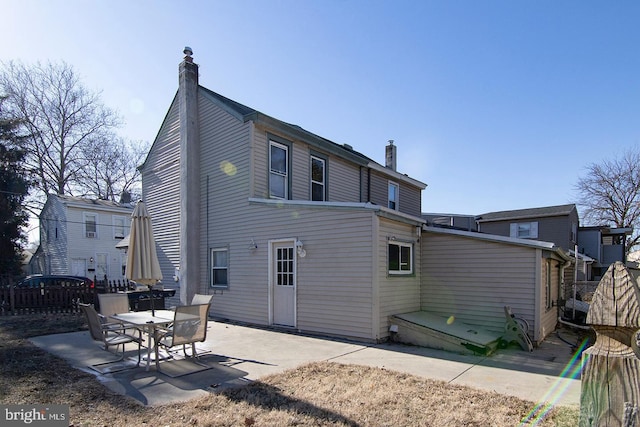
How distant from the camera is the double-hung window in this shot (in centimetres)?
1667

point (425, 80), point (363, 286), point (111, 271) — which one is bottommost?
point (111, 271)

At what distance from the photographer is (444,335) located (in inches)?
305

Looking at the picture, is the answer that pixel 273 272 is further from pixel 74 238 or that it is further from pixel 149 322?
pixel 74 238

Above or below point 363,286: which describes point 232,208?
above

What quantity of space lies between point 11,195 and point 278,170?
22923 mm

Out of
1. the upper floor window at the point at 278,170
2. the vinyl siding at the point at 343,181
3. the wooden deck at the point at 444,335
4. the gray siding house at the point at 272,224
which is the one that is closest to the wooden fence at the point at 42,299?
the gray siding house at the point at 272,224

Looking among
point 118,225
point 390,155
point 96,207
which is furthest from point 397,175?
point 96,207

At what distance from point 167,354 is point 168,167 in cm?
902

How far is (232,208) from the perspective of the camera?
1152 centimetres

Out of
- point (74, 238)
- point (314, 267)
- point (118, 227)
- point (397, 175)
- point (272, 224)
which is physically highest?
point (397, 175)

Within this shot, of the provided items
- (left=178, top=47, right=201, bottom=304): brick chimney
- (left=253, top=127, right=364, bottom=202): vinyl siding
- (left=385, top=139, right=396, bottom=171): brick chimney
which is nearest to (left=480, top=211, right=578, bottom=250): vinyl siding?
(left=385, top=139, right=396, bottom=171): brick chimney

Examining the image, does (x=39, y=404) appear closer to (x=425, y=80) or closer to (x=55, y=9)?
(x=55, y=9)

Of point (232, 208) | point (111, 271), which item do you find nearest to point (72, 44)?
point (232, 208)

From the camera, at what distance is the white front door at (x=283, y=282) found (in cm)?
973
